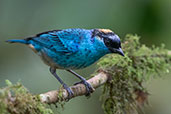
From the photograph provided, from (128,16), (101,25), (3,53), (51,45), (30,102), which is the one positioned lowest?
(30,102)

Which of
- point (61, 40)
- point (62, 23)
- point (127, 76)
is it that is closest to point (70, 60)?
point (61, 40)

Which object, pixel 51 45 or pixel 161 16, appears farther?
pixel 161 16

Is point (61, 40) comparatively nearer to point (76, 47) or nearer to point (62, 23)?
point (76, 47)

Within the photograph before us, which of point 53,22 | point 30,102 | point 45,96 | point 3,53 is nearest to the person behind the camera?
point 30,102

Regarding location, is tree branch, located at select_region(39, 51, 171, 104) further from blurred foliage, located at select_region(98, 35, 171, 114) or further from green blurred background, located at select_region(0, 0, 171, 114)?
green blurred background, located at select_region(0, 0, 171, 114)

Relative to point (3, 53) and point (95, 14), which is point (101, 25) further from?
point (3, 53)

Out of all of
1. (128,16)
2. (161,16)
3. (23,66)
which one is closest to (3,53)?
(23,66)

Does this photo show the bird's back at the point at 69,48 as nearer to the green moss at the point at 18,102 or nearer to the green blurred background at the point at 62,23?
the green blurred background at the point at 62,23
